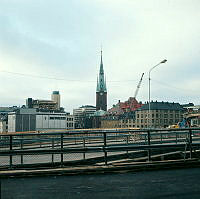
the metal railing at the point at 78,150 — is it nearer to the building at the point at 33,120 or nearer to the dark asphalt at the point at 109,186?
the dark asphalt at the point at 109,186

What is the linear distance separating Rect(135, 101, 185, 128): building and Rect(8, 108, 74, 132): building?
43.8 meters

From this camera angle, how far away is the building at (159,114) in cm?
14612

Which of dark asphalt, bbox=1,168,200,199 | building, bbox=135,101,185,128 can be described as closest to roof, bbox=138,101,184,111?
building, bbox=135,101,185,128

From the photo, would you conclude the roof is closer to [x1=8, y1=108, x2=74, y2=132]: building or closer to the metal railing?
[x1=8, y1=108, x2=74, y2=132]: building

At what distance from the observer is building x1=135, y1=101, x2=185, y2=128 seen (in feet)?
479

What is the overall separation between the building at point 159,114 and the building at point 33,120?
144 ft

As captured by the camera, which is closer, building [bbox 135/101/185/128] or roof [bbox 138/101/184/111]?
building [bbox 135/101/185/128]

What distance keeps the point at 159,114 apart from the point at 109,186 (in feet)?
474

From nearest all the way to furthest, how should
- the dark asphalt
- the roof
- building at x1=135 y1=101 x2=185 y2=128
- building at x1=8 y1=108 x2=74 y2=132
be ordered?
the dark asphalt → building at x1=8 y1=108 x2=74 y2=132 → building at x1=135 y1=101 x2=185 y2=128 → the roof

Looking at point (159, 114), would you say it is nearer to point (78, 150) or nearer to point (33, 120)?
point (33, 120)

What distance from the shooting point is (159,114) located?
14738 centimetres

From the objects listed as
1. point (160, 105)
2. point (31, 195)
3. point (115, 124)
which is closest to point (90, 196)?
point (31, 195)

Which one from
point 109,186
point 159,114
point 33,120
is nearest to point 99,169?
point 109,186

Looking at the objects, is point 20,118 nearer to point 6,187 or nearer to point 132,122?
point 132,122
